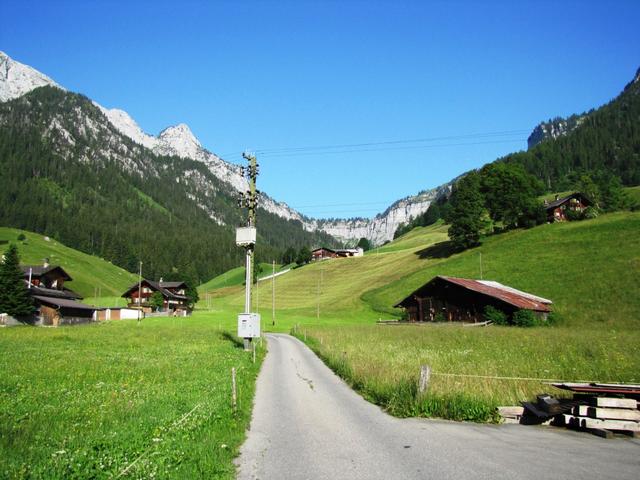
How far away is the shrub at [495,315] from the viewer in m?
62.1

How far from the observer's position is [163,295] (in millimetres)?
129250

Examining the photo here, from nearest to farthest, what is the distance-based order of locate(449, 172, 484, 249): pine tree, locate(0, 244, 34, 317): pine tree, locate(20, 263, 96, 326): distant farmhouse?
1. locate(0, 244, 34, 317): pine tree
2. locate(20, 263, 96, 326): distant farmhouse
3. locate(449, 172, 484, 249): pine tree

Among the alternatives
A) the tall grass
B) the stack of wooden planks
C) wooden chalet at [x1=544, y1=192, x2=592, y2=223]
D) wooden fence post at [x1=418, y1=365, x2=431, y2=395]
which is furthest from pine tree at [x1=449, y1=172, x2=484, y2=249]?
the stack of wooden planks

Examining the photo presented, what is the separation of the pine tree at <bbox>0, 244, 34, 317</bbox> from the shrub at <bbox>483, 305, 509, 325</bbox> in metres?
71.8

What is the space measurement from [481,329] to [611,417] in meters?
39.0

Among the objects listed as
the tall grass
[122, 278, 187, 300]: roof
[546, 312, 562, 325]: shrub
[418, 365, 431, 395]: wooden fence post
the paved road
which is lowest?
the paved road

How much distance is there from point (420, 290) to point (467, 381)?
58.0m

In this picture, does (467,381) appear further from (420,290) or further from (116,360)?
(420,290)

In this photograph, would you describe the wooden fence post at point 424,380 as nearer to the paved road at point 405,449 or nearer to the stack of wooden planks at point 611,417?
the paved road at point 405,449

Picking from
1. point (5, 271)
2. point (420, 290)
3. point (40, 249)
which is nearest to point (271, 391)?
point (420, 290)

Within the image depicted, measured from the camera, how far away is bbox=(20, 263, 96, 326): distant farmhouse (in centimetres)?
8644

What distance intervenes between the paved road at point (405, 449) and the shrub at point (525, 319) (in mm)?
47817

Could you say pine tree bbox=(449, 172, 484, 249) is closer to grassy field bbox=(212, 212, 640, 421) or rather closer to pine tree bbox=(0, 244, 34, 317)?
grassy field bbox=(212, 212, 640, 421)

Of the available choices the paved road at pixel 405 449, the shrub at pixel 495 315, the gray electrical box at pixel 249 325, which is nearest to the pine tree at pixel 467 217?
the shrub at pixel 495 315
